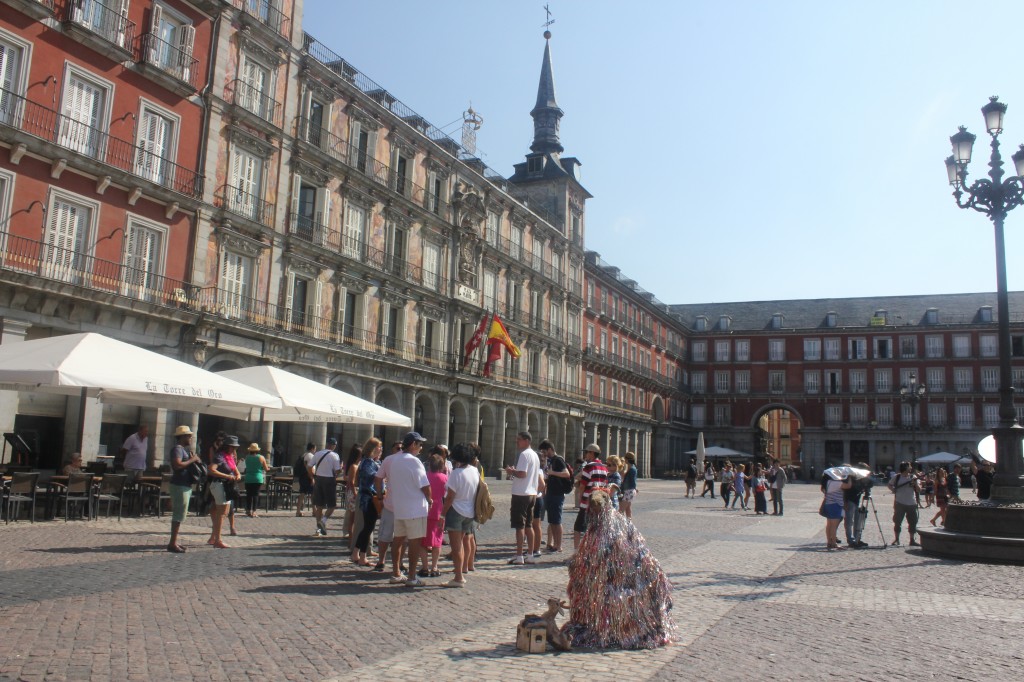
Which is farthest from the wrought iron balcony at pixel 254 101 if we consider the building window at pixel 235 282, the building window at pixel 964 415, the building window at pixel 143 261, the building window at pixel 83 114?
the building window at pixel 964 415

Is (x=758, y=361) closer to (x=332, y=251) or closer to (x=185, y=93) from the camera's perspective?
(x=332, y=251)

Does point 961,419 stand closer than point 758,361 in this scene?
Yes

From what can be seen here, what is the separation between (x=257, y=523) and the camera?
14039 millimetres

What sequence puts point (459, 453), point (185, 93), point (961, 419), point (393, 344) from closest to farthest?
1. point (459, 453)
2. point (185, 93)
3. point (393, 344)
4. point (961, 419)

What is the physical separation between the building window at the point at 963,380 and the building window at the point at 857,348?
657 centimetres

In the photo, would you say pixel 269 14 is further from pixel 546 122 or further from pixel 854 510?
pixel 546 122

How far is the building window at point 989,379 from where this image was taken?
60062 millimetres

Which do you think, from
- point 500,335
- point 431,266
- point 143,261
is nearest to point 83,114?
point 143,261

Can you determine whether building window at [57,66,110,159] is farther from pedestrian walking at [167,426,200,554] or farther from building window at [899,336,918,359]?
building window at [899,336,918,359]

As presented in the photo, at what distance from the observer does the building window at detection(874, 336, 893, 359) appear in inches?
2512

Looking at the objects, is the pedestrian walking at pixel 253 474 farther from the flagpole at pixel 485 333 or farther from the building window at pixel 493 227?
the building window at pixel 493 227

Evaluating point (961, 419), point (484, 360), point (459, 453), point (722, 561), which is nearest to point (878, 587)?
point (722, 561)

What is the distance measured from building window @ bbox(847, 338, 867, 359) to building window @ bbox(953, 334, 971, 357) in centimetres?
638

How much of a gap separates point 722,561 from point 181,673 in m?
8.21
